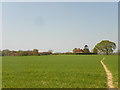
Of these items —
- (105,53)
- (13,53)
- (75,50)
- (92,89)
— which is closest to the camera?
(92,89)

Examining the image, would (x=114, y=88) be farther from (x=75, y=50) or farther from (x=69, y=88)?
(x=75, y=50)

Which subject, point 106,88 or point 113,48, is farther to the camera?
point 113,48

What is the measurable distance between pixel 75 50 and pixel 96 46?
21.0 meters

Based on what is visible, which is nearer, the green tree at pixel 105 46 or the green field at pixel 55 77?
the green field at pixel 55 77

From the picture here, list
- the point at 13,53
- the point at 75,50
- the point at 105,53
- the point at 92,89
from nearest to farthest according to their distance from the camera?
the point at 92,89, the point at 13,53, the point at 105,53, the point at 75,50

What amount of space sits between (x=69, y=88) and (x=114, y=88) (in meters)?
2.54

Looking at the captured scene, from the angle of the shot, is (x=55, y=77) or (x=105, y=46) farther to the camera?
(x=105, y=46)

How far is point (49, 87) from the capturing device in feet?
35.3

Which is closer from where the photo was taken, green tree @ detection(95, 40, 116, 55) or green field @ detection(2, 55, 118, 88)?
green field @ detection(2, 55, 118, 88)

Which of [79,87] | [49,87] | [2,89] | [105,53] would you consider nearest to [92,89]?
[79,87]

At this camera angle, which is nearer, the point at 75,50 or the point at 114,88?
the point at 114,88

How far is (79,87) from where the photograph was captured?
10797 mm

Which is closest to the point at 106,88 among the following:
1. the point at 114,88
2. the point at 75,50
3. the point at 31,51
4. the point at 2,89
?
the point at 114,88

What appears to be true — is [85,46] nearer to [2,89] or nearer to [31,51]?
[31,51]
